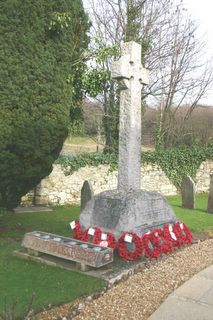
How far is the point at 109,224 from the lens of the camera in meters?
6.41

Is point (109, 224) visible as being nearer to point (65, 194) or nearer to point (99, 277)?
point (99, 277)

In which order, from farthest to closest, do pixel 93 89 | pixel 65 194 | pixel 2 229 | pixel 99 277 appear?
pixel 65 194 < pixel 93 89 < pixel 2 229 < pixel 99 277

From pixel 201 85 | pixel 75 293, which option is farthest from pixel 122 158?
pixel 201 85

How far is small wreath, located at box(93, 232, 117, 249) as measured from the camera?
6062mm

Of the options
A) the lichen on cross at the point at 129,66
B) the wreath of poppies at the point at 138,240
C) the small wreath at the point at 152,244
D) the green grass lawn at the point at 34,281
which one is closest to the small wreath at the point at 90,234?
the wreath of poppies at the point at 138,240

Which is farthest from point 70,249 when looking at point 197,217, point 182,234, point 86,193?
point 197,217

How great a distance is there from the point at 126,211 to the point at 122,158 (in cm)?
110

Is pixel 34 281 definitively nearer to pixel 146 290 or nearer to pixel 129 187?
pixel 146 290

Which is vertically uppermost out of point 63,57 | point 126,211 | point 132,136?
point 63,57

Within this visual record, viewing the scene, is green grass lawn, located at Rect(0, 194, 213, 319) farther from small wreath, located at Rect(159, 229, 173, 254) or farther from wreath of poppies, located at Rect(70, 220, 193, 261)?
small wreath, located at Rect(159, 229, 173, 254)

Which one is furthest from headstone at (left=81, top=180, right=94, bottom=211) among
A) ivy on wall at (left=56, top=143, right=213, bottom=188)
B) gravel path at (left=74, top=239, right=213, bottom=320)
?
gravel path at (left=74, top=239, right=213, bottom=320)

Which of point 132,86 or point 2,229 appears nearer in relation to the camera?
point 132,86

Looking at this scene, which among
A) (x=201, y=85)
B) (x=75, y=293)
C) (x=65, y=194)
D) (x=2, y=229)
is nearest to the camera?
(x=75, y=293)

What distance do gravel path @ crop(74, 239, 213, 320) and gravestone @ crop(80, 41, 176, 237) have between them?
35.3 inches
